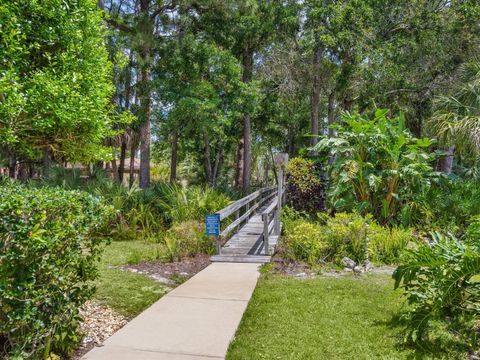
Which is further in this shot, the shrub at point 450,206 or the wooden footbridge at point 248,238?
the shrub at point 450,206

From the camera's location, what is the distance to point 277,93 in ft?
61.6

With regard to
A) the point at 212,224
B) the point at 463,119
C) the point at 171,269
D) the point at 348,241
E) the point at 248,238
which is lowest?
the point at 171,269

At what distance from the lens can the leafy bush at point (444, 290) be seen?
3.69 metres

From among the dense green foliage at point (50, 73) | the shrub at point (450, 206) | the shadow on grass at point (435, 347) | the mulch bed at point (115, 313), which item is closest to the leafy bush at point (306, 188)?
the shrub at point (450, 206)

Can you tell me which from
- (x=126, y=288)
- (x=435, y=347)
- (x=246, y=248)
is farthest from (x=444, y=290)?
(x=246, y=248)

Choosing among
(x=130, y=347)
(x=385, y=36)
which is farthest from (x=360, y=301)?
(x=385, y=36)

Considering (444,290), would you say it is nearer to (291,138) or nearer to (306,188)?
(306,188)

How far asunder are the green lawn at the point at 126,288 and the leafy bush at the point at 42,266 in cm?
54

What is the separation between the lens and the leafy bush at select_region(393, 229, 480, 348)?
369 cm

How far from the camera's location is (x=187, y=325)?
168 inches

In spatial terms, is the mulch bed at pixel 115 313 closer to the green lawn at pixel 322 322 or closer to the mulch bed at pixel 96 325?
the mulch bed at pixel 96 325

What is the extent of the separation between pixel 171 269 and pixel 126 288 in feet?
4.86

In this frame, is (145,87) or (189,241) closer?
(189,241)

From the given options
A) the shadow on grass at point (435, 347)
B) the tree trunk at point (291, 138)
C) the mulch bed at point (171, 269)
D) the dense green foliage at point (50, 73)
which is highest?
the tree trunk at point (291, 138)
